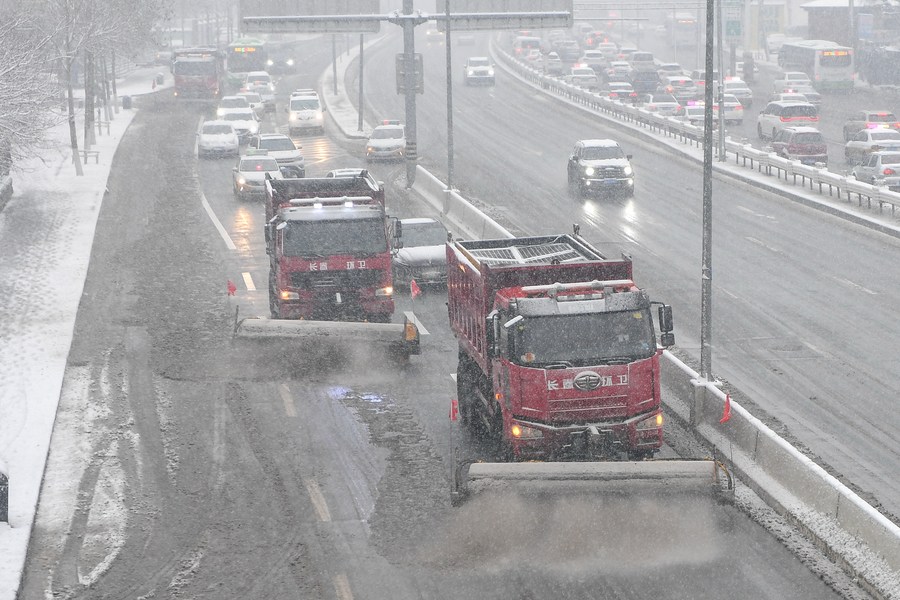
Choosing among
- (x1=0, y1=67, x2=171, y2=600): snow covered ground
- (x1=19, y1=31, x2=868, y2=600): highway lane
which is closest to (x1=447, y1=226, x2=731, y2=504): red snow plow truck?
(x1=19, y1=31, x2=868, y2=600): highway lane

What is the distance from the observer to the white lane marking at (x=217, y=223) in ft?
125

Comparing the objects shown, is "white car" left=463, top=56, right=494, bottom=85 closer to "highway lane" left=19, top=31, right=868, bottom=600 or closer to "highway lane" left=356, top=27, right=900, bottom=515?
"highway lane" left=356, top=27, right=900, bottom=515

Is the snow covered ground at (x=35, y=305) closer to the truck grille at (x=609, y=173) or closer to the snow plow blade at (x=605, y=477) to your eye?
the snow plow blade at (x=605, y=477)

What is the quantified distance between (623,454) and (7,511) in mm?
7578

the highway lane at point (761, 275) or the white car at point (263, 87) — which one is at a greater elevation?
the white car at point (263, 87)

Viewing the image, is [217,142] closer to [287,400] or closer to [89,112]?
[89,112]

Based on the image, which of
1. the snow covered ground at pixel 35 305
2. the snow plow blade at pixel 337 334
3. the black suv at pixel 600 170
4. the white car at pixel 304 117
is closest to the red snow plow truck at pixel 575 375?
the snow covered ground at pixel 35 305

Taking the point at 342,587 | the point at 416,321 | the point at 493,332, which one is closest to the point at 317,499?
the point at 342,587

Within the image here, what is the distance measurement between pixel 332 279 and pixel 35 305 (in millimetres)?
7811

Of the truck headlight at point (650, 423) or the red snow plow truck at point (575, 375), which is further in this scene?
the truck headlight at point (650, 423)

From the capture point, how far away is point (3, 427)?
20.5 metres

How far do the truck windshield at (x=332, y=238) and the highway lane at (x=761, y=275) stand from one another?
6.25m

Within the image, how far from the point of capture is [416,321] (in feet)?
91.8

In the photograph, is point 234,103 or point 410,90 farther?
point 234,103
